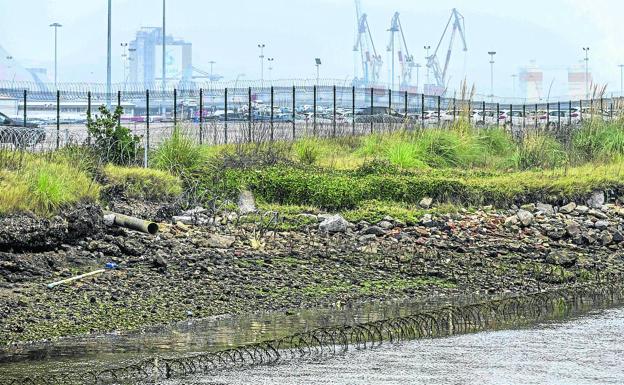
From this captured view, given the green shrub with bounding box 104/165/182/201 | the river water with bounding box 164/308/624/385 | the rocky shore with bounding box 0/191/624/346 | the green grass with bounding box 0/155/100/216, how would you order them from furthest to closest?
the green shrub with bounding box 104/165/182/201, the green grass with bounding box 0/155/100/216, the rocky shore with bounding box 0/191/624/346, the river water with bounding box 164/308/624/385

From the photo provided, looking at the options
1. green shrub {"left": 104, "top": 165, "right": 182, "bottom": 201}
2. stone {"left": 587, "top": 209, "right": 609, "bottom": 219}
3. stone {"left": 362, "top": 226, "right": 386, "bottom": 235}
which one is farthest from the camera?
stone {"left": 587, "top": 209, "right": 609, "bottom": 219}

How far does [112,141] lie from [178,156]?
59.9 inches

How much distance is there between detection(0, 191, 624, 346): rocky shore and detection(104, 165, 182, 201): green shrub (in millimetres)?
797

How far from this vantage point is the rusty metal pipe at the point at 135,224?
23.9 metres

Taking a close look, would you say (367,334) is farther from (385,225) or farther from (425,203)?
(425,203)

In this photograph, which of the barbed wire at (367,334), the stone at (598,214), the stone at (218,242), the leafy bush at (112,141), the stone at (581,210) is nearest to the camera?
the barbed wire at (367,334)

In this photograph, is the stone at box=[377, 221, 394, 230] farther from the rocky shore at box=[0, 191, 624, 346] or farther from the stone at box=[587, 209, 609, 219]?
the stone at box=[587, 209, 609, 219]

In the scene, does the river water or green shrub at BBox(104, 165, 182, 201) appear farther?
green shrub at BBox(104, 165, 182, 201)

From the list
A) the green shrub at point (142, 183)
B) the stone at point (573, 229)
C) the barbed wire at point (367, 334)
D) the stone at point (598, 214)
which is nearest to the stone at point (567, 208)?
the stone at point (598, 214)

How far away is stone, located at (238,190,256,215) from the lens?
90.4 feet

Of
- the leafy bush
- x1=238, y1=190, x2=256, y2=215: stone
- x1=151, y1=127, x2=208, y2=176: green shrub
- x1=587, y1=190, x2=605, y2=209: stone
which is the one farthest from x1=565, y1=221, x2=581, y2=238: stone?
the leafy bush

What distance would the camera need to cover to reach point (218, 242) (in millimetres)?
23406

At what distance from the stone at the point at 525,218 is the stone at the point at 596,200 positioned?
10.2 feet

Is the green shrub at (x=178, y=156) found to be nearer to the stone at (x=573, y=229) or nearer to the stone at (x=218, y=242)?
the stone at (x=218, y=242)
